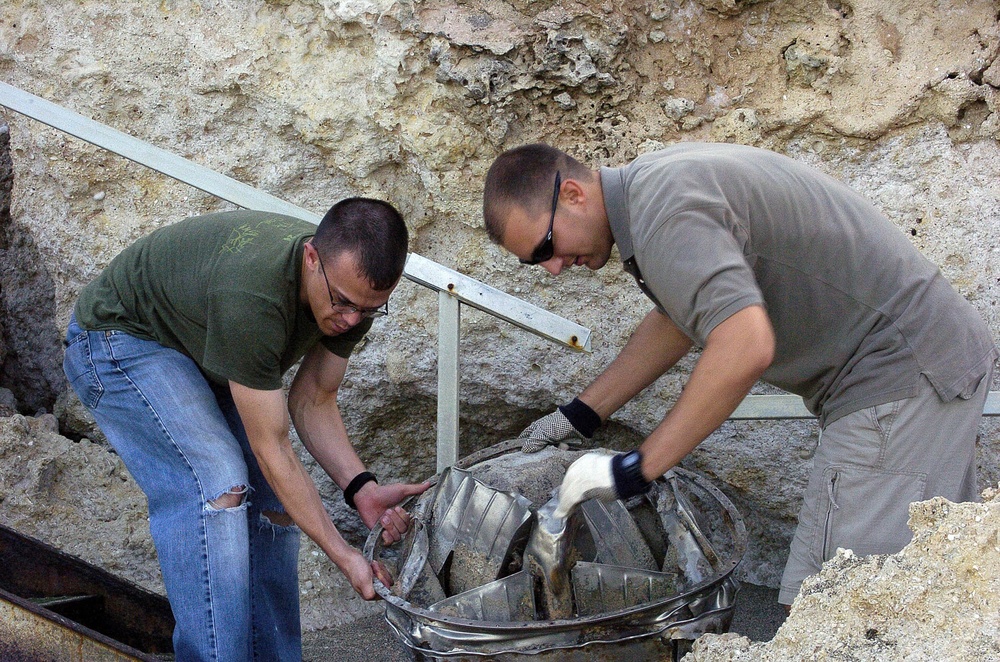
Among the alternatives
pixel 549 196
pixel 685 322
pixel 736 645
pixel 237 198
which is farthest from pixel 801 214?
pixel 237 198

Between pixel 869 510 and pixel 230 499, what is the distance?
1.55 metres

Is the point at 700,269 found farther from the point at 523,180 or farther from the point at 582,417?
the point at 582,417

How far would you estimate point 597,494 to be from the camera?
1.91 metres

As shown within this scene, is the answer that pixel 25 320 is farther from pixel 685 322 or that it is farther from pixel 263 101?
pixel 685 322

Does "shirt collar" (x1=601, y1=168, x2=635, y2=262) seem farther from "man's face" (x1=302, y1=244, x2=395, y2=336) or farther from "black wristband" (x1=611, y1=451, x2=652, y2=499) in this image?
"man's face" (x1=302, y1=244, x2=395, y2=336)

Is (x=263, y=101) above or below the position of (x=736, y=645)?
above

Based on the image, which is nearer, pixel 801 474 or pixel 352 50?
pixel 801 474

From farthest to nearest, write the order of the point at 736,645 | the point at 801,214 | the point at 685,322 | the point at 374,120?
1. the point at 374,120
2. the point at 801,214
3. the point at 685,322
4. the point at 736,645

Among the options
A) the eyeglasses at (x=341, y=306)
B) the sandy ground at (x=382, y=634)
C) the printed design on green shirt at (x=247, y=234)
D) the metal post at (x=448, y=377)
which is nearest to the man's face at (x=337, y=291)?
the eyeglasses at (x=341, y=306)

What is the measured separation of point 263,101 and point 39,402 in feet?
5.35

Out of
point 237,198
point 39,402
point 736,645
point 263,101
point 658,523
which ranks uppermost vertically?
point 263,101

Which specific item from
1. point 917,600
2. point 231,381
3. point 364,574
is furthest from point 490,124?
point 917,600

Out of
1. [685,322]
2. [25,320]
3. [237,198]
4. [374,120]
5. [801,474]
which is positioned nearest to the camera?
[685,322]

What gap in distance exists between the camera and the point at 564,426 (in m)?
2.53
